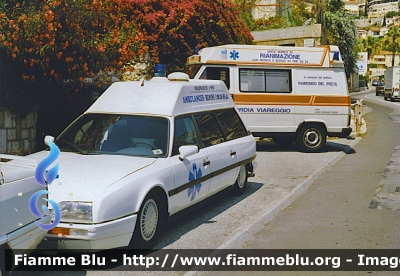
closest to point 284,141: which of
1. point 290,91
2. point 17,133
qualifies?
point 290,91

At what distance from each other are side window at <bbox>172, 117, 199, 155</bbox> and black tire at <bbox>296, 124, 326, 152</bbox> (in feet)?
25.9

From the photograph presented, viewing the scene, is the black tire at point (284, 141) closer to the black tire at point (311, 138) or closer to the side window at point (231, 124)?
the black tire at point (311, 138)

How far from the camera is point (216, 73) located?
46.8 feet

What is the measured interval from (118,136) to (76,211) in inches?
72.3

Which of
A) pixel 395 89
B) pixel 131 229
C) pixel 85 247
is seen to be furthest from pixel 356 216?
pixel 395 89

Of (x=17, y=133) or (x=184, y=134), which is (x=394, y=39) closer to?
(x=17, y=133)

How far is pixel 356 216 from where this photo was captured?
8.00m

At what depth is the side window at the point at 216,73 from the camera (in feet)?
46.4

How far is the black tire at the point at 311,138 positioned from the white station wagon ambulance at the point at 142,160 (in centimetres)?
607

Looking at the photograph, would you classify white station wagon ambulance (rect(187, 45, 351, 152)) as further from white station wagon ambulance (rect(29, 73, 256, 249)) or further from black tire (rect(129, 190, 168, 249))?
black tire (rect(129, 190, 168, 249))

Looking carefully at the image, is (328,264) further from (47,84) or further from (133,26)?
(133,26)

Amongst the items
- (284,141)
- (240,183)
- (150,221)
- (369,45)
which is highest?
(369,45)

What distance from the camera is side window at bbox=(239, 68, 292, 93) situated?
47.5 feet

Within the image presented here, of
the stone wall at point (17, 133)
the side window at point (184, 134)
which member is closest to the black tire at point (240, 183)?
the side window at point (184, 134)
